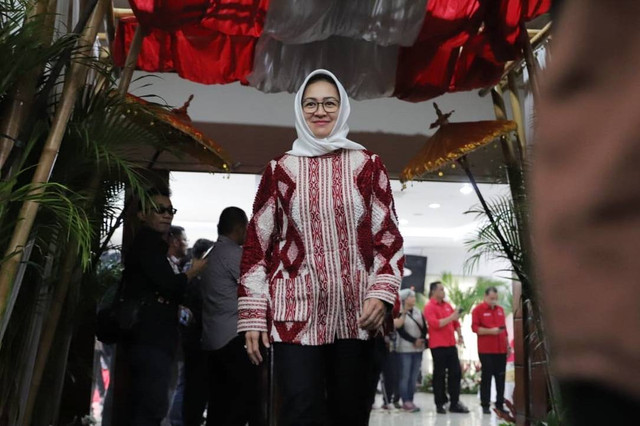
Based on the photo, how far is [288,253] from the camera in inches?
109

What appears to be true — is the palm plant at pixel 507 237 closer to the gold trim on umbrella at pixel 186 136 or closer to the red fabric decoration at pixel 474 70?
the red fabric decoration at pixel 474 70

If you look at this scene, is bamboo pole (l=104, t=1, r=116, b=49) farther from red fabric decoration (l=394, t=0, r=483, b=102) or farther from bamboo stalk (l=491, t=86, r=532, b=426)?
bamboo stalk (l=491, t=86, r=532, b=426)

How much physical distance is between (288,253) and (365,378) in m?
0.49

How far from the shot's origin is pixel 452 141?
5.97m

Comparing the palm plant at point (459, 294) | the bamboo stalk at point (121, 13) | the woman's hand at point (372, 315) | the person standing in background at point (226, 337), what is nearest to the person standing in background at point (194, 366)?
the person standing in background at point (226, 337)

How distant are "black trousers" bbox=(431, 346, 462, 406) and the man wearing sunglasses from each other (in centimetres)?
674

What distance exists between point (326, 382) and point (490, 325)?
870 centimetres

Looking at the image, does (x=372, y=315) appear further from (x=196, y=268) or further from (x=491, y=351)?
(x=491, y=351)

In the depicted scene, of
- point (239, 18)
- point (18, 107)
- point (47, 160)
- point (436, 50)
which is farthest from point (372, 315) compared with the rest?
point (436, 50)

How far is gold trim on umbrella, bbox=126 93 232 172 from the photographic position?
4.75 meters

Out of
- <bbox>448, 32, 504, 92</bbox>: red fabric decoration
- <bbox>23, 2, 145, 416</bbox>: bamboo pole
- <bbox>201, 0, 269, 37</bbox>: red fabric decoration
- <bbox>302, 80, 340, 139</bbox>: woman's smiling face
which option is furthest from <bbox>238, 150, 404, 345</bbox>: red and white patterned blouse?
<bbox>448, 32, 504, 92</bbox>: red fabric decoration

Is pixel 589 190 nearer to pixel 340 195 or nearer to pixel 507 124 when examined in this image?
pixel 340 195

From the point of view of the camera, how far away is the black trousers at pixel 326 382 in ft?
8.38

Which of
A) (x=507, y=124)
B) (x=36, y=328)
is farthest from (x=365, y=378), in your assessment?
(x=507, y=124)
